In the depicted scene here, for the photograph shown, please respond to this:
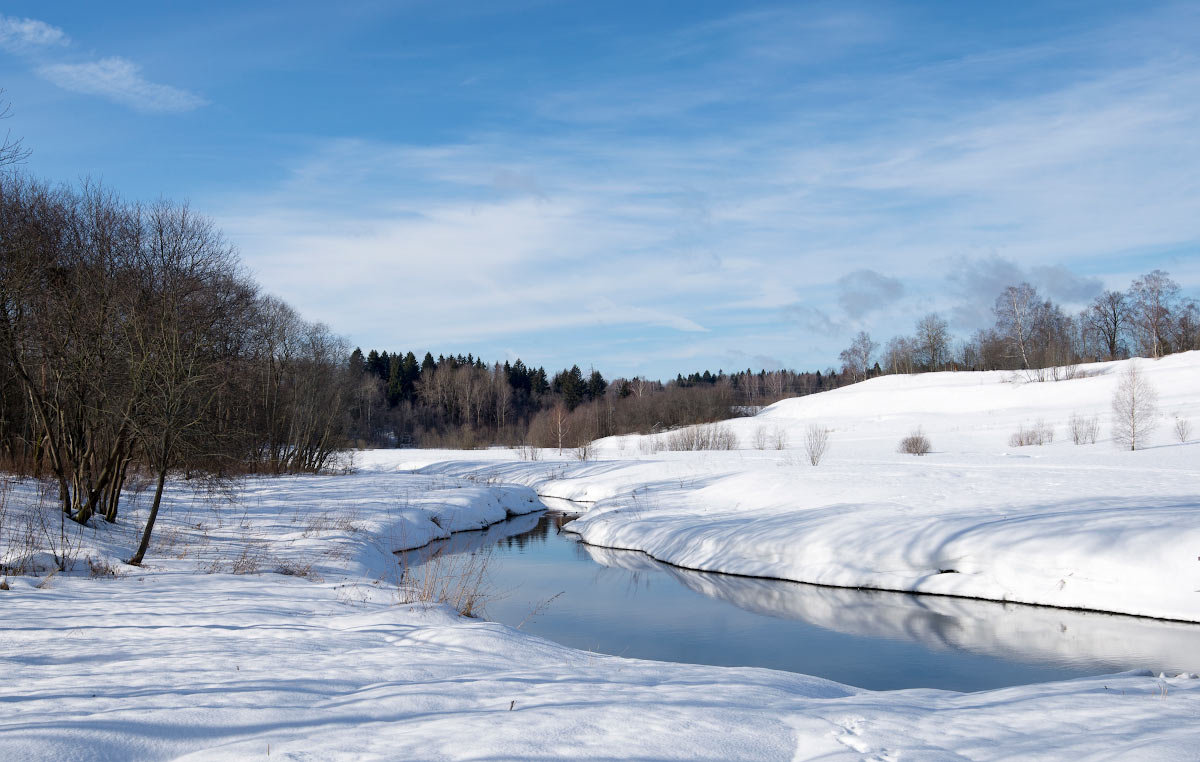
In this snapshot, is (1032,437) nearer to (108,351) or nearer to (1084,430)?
(1084,430)

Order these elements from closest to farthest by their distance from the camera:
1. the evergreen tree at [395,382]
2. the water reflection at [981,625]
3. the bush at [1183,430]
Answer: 1. the water reflection at [981,625]
2. the bush at [1183,430]
3. the evergreen tree at [395,382]

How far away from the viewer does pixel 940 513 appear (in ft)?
50.3


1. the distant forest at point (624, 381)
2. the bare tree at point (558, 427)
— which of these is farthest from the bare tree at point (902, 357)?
the bare tree at point (558, 427)

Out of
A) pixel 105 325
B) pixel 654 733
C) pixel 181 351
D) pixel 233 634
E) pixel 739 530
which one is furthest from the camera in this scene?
pixel 739 530

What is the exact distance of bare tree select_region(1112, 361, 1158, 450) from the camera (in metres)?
27.0

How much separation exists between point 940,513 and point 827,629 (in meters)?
6.21

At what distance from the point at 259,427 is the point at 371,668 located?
25745 mm

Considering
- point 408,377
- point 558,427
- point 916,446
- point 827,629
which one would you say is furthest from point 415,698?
point 408,377

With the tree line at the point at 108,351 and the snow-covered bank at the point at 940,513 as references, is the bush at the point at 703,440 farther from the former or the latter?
the tree line at the point at 108,351

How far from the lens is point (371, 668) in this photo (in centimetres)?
522

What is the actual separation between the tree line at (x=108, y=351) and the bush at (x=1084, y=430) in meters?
29.6

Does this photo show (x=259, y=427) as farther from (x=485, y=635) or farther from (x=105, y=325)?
(x=485, y=635)

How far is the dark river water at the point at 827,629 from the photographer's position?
855 centimetres

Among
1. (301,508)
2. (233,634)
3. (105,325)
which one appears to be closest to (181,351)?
(105,325)
